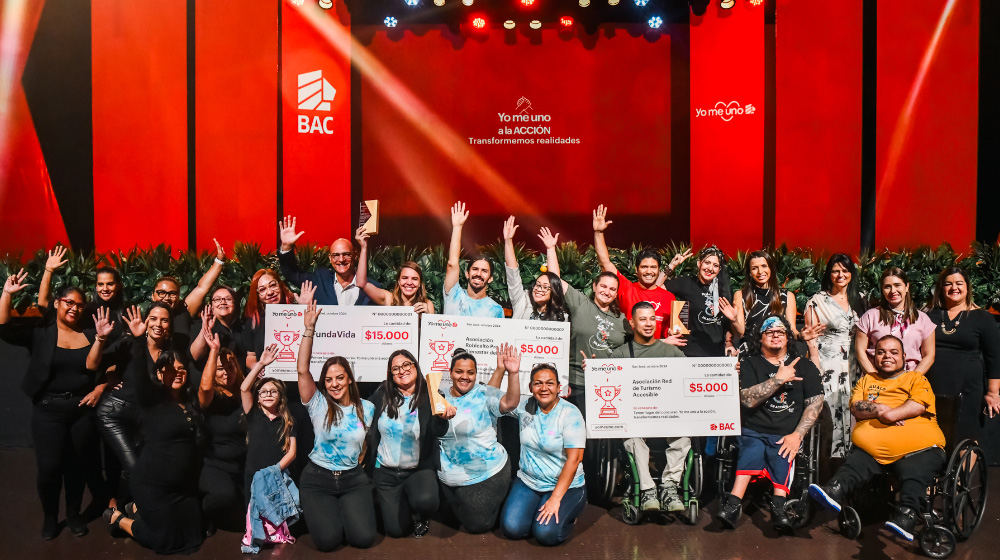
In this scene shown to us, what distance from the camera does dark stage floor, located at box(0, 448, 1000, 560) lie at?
12.6 feet

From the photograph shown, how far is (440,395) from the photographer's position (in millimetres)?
4129

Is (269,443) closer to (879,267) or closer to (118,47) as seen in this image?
(879,267)

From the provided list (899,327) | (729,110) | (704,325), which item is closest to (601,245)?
(704,325)

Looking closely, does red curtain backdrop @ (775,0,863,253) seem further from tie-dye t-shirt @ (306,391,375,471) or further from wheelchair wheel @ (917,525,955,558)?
tie-dye t-shirt @ (306,391,375,471)

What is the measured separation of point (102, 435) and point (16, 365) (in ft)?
7.04

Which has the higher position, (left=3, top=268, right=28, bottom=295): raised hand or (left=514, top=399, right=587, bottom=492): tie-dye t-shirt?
(left=3, top=268, right=28, bottom=295): raised hand

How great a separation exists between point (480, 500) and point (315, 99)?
580 centimetres

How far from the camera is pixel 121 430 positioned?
430 centimetres

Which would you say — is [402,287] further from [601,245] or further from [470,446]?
[601,245]

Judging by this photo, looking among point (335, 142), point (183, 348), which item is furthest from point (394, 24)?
point (183, 348)

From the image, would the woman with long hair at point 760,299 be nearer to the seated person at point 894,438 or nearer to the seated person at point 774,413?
the seated person at point 774,413

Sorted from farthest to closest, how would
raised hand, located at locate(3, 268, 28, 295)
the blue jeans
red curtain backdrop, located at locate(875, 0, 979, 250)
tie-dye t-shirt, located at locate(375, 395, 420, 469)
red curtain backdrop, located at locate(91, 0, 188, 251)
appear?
red curtain backdrop, located at locate(91, 0, 188, 251), red curtain backdrop, located at locate(875, 0, 979, 250), raised hand, located at locate(3, 268, 28, 295), tie-dye t-shirt, located at locate(375, 395, 420, 469), the blue jeans

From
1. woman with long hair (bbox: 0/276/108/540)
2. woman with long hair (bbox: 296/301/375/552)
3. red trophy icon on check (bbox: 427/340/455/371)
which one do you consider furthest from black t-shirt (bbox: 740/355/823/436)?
woman with long hair (bbox: 0/276/108/540)

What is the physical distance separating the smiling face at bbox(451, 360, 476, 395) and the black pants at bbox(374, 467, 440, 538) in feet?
1.98
